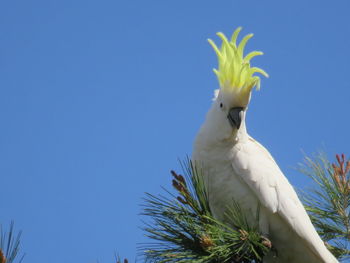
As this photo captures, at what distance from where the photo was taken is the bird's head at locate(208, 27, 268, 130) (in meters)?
3.61

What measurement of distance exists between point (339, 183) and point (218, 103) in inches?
42.1

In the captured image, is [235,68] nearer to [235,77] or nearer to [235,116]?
[235,77]

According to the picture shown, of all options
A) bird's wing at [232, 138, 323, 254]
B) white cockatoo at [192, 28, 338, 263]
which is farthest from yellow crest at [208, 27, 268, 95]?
bird's wing at [232, 138, 323, 254]

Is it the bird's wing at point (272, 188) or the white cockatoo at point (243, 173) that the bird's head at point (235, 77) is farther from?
the bird's wing at point (272, 188)

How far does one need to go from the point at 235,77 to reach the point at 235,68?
65mm

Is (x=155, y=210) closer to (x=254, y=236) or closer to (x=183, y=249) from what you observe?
(x=183, y=249)

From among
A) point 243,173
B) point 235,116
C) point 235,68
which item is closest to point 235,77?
point 235,68

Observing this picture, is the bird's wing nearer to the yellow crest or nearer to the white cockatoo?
the white cockatoo

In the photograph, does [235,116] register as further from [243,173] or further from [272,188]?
[272,188]

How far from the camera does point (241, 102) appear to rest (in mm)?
3670

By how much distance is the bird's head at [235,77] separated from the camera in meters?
3.61

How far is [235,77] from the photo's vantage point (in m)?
3.64

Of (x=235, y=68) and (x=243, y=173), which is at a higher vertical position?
(x=235, y=68)

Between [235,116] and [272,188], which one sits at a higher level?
[235,116]
